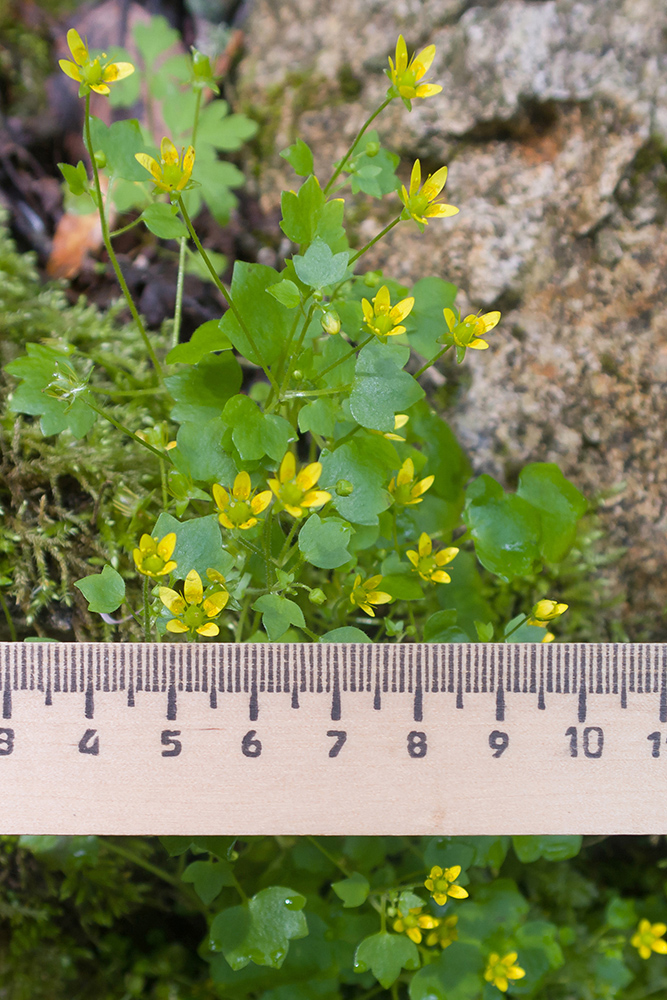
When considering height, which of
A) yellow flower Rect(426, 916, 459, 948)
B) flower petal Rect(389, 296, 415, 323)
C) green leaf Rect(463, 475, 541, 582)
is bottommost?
yellow flower Rect(426, 916, 459, 948)

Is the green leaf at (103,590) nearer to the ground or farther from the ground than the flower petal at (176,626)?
farther from the ground

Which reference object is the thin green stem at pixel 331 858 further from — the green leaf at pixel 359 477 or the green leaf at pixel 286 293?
the green leaf at pixel 286 293

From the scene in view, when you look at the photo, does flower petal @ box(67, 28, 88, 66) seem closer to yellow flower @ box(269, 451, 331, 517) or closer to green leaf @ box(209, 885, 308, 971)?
yellow flower @ box(269, 451, 331, 517)

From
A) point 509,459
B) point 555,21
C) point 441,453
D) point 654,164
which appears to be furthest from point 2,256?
point 654,164

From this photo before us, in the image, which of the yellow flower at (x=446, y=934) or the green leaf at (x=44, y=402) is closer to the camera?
the green leaf at (x=44, y=402)

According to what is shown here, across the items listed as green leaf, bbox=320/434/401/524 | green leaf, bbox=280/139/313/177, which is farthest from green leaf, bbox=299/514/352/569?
green leaf, bbox=280/139/313/177

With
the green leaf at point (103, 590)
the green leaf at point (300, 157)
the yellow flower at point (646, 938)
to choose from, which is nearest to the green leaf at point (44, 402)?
the green leaf at point (103, 590)
